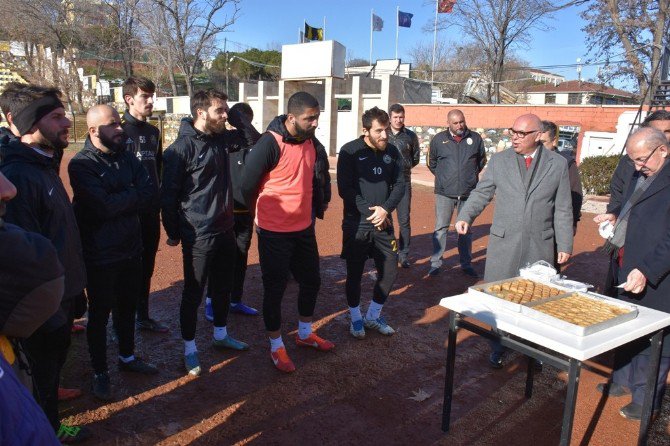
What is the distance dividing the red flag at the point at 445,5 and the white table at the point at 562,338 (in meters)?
27.6

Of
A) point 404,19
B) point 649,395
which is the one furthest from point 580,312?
point 404,19

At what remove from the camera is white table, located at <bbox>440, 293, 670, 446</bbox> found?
242 cm

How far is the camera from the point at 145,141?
4.37 meters

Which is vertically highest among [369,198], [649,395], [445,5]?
[445,5]

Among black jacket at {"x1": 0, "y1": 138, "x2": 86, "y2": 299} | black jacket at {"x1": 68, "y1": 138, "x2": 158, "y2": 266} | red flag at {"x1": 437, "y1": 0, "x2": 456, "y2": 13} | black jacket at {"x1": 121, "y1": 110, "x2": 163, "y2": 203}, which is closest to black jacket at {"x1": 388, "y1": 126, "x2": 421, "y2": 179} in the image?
black jacket at {"x1": 121, "y1": 110, "x2": 163, "y2": 203}

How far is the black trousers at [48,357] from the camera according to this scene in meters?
2.62

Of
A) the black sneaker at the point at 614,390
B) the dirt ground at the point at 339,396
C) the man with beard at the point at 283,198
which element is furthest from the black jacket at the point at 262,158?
the black sneaker at the point at 614,390

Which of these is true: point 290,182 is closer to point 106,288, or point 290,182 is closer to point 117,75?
point 106,288

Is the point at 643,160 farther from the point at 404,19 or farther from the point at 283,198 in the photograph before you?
the point at 404,19

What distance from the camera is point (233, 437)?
10.1ft

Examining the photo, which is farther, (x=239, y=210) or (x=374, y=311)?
(x=239, y=210)

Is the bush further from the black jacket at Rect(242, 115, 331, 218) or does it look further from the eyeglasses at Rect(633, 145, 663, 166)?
the black jacket at Rect(242, 115, 331, 218)

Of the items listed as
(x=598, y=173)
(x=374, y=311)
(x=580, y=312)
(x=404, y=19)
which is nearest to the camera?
(x=580, y=312)

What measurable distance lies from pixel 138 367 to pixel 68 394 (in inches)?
19.5
